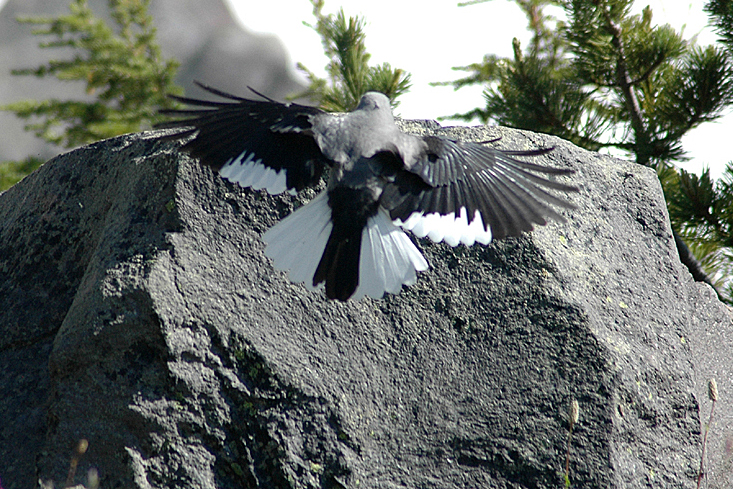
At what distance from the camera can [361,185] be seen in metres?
2.17

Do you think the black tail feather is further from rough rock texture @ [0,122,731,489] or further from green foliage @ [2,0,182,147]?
green foliage @ [2,0,182,147]

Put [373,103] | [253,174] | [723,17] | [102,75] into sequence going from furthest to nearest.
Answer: [102,75] < [723,17] < [373,103] < [253,174]

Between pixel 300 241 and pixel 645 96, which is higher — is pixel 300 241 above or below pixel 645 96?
below

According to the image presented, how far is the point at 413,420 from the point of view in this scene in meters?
2.14

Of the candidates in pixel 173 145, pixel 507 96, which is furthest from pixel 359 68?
pixel 173 145

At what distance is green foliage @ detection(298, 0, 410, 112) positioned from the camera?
3764 millimetres

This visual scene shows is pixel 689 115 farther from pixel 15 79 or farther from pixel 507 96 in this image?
pixel 15 79

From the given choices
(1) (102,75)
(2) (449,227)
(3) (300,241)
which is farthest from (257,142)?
(1) (102,75)

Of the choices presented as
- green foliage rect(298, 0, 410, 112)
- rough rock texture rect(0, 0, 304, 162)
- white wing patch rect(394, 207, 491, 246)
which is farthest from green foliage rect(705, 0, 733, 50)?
rough rock texture rect(0, 0, 304, 162)

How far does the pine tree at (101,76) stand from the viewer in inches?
236

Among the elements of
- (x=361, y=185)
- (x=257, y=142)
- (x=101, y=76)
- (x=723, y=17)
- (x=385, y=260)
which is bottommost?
(x=385, y=260)

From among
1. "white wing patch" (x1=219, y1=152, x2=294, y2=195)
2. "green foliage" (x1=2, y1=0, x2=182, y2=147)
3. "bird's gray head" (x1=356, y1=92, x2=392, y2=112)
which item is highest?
"green foliage" (x1=2, y1=0, x2=182, y2=147)

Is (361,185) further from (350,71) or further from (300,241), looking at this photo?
(350,71)

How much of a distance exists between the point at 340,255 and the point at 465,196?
53 centimetres
